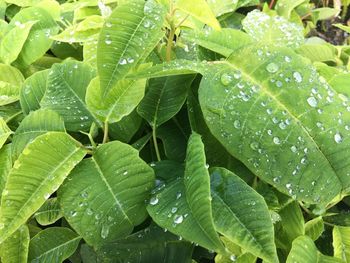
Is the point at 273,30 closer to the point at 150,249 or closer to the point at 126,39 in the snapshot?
the point at 126,39

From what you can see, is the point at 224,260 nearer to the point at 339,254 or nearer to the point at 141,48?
the point at 339,254

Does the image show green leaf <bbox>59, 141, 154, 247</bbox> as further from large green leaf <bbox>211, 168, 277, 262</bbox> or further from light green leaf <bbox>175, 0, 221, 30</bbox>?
light green leaf <bbox>175, 0, 221, 30</bbox>

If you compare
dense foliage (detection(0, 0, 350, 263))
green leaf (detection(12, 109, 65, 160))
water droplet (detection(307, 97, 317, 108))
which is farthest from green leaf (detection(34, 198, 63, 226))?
water droplet (detection(307, 97, 317, 108))

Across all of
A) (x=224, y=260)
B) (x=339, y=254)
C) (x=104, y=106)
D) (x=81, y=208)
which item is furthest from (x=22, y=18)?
(x=339, y=254)

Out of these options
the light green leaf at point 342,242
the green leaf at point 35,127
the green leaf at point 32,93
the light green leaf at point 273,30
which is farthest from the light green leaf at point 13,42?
the light green leaf at point 342,242

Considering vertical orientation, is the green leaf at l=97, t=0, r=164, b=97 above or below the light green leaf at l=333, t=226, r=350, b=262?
above

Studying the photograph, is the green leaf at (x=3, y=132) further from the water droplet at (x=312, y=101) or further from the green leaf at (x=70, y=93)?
the water droplet at (x=312, y=101)
